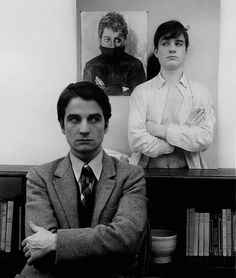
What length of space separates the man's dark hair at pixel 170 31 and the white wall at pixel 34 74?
0.85 ft

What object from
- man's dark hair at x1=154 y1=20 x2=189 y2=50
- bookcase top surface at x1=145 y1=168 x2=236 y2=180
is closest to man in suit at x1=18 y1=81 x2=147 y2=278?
bookcase top surface at x1=145 y1=168 x2=236 y2=180

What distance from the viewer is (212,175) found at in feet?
7.18

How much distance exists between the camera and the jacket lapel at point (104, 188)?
190 cm

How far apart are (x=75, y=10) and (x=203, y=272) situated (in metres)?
1.70

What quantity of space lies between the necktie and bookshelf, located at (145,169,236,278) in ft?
1.16

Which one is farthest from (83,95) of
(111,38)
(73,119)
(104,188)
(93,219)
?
(111,38)

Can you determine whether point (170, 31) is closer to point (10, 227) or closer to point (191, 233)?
point (191, 233)

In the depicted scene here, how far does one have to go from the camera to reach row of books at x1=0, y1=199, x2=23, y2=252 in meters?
2.43

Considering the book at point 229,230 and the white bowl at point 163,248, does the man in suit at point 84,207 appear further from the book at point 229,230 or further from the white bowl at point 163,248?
the book at point 229,230

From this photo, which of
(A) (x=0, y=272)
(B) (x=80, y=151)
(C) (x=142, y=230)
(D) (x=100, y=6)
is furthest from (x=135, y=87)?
(A) (x=0, y=272)

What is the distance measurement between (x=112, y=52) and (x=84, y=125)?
2.45ft

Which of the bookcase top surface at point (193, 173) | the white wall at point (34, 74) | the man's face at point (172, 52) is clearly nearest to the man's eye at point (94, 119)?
the bookcase top surface at point (193, 173)

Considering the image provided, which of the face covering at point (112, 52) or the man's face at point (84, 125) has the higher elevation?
the face covering at point (112, 52)

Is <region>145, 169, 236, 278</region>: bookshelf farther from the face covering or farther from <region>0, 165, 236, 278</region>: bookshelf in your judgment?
the face covering
